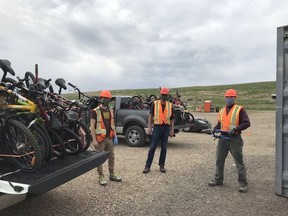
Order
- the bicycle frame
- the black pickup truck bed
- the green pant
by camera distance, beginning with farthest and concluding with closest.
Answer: the green pant, the bicycle frame, the black pickup truck bed

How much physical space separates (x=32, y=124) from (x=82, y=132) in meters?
1.22

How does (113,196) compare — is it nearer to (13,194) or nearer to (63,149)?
(63,149)

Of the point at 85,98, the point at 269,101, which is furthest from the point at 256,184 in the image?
the point at 269,101

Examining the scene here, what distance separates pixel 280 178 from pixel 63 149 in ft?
8.94

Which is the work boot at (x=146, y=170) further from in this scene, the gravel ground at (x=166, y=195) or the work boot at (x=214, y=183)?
the work boot at (x=214, y=183)

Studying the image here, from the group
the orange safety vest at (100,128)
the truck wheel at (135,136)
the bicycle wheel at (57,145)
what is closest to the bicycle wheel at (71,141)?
the bicycle wheel at (57,145)

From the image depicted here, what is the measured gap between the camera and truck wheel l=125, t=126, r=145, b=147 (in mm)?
10445

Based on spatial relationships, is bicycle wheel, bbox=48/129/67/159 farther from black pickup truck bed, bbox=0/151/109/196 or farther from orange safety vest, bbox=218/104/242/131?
orange safety vest, bbox=218/104/242/131

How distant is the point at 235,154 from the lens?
5.95 metres

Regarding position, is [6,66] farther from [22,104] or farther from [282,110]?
[282,110]

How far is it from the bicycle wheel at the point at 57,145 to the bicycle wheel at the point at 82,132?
0.53 m

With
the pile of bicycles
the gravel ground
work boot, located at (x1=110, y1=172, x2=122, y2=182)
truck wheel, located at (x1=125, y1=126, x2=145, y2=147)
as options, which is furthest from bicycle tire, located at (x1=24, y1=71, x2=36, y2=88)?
truck wheel, located at (x1=125, y1=126, x2=145, y2=147)

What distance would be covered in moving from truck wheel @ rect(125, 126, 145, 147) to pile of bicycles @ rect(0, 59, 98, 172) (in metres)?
5.62

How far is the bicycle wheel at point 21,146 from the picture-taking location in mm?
3816
